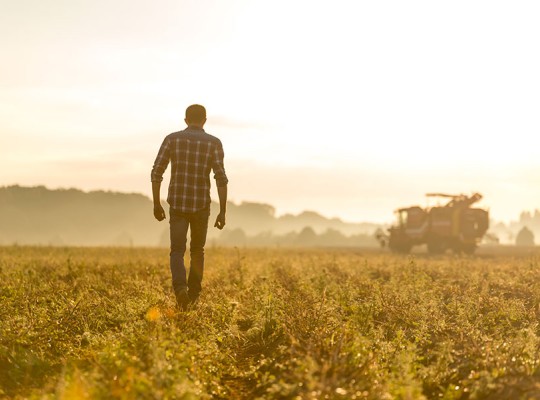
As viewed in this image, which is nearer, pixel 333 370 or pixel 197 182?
pixel 333 370

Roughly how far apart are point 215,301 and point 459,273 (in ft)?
19.1

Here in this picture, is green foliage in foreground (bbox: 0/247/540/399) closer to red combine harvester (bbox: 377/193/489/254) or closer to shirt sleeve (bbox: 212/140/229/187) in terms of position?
shirt sleeve (bbox: 212/140/229/187)

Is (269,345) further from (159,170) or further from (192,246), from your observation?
(159,170)

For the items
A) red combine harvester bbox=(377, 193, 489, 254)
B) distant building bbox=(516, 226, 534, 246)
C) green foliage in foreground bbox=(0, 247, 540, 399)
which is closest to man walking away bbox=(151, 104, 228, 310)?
green foliage in foreground bbox=(0, 247, 540, 399)

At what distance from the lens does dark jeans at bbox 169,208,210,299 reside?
266 inches

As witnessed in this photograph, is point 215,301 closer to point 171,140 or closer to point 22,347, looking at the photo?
point 171,140

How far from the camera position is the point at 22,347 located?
15.9 feet

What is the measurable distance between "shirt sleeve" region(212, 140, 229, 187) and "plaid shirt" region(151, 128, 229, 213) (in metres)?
0.12

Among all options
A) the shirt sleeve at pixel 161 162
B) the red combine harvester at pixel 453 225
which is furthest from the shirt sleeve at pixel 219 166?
the red combine harvester at pixel 453 225

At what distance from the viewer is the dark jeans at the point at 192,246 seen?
6754 mm

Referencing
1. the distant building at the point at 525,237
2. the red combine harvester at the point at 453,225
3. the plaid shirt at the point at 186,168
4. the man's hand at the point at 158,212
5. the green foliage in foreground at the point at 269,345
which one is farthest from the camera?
the distant building at the point at 525,237

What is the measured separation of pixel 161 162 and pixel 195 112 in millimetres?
819

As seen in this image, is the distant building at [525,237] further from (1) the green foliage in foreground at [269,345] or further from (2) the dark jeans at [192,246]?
(2) the dark jeans at [192,246]

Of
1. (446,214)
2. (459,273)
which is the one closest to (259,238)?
(446,214)
